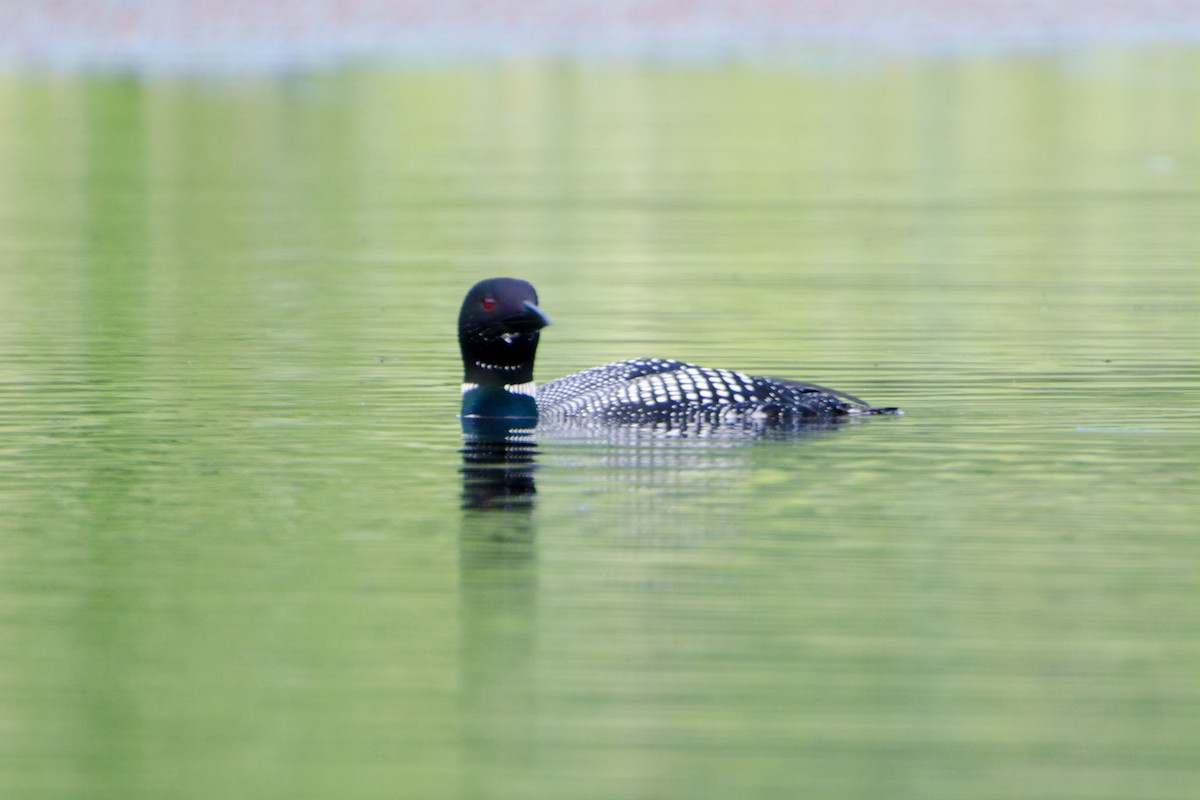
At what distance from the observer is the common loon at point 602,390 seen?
9711 millimetres

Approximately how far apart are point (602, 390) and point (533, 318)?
38cm

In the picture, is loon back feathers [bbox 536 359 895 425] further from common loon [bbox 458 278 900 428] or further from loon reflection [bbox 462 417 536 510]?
loon reflection [bbox 462 417 536 510]

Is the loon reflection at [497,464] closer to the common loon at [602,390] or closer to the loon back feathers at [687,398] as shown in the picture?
the common loon at [602,390]

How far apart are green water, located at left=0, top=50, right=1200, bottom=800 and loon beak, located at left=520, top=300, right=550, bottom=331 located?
1.82 ft

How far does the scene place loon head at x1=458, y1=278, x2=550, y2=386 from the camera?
32.7 feet

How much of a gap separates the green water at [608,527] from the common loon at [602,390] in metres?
0.26

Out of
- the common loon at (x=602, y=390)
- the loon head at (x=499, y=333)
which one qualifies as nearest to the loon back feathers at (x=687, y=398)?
the common loon at (x=602, y=390)

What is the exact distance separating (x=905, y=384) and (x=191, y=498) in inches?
141

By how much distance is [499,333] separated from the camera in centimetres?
998

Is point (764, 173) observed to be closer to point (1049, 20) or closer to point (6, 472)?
point (6, 472)

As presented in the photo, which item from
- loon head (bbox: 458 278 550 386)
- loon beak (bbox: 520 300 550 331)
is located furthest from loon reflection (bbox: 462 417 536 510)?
loon beak (bbox: 520 300 550 331)

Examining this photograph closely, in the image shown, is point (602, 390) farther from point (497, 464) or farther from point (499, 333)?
point (497, 464)

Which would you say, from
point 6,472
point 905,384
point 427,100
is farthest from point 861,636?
point 427,100

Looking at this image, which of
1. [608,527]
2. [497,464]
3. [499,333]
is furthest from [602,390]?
[608,527]
